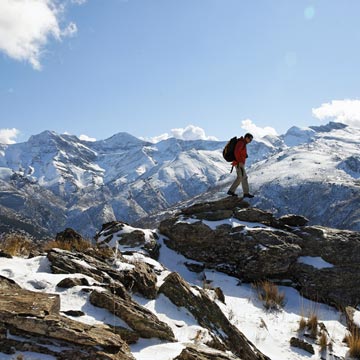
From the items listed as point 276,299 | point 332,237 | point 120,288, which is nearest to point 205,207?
point 332,237

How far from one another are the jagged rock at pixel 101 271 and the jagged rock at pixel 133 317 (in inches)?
54.3

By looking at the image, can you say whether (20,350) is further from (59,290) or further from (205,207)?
(205,207)

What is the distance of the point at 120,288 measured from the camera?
26.9 ft

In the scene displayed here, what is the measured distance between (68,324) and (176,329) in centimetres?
281

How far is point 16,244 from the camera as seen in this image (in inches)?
466

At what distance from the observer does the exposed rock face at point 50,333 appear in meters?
5.15

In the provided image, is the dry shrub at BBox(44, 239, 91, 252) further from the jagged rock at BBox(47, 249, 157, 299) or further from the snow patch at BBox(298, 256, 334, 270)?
the snow patch at BBox(298, 256, 334, 270)

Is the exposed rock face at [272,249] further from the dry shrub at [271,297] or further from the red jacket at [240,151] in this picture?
the red jacket at [240,151]

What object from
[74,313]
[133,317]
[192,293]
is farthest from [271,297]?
[74,313]

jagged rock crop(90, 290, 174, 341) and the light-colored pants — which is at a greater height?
the light-colored pants

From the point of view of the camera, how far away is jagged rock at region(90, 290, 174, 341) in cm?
693

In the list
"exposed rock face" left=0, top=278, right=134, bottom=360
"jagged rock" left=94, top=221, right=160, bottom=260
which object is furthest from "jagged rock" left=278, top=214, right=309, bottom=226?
"exposed rock face" left=0, top=278, right=134, bottom=360

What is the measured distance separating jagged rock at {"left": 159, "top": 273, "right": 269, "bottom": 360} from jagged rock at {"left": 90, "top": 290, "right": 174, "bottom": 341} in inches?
63.1

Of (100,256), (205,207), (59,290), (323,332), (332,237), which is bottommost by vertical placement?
(323,332)
